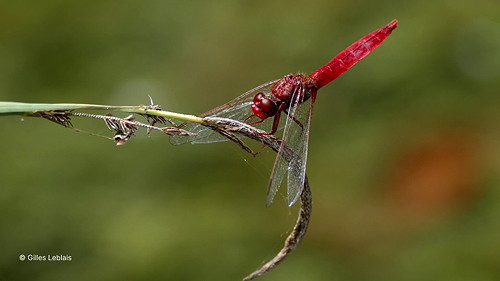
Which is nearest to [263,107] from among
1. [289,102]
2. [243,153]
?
[289,102]

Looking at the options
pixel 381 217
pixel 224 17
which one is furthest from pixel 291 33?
pixel 381 217

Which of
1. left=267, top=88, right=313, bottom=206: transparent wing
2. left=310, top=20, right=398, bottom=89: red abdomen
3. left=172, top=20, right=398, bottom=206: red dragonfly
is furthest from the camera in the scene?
left=310, top=20, right=398, bottom=89: red abdomen

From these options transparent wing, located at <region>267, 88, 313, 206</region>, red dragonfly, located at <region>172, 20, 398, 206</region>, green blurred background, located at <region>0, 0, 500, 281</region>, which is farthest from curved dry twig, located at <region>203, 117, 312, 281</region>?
green blurred background, located at <region>0, 0, 500, 281</region>

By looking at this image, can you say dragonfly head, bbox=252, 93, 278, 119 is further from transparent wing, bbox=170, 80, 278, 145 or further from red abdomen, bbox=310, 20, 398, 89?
red abdomen, bbox=310, 20, 398, 89

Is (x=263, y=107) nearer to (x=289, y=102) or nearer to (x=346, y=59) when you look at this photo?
(x=289, y=102)

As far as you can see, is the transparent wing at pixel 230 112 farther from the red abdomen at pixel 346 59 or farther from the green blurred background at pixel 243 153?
the green blurred background at pixel 243 153

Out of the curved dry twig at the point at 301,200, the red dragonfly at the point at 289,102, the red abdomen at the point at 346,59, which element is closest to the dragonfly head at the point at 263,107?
the red dragonfly at the point at 289,102
